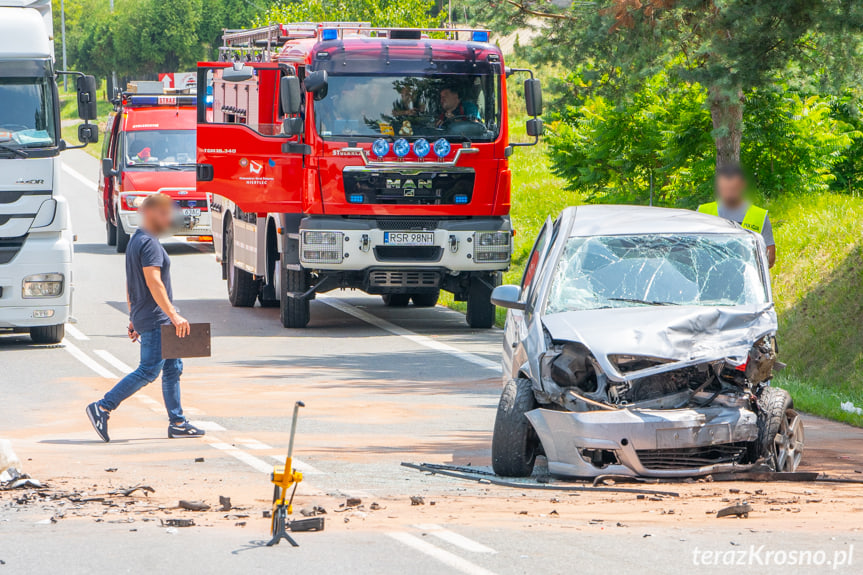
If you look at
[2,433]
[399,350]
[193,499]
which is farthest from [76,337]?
[193,499]

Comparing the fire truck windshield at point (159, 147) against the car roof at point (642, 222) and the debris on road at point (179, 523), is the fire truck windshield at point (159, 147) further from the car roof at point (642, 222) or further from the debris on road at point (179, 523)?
the debris on road at point (179, 523)

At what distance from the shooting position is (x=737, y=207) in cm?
1114

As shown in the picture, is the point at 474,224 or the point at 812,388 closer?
the point at 812,388

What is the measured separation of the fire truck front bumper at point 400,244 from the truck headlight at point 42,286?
9.34ft

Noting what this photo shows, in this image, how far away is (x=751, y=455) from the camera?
28.1ft

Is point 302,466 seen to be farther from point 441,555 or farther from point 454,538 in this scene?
point 441,555

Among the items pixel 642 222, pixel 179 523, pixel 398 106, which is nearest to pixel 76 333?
pixel 398 106

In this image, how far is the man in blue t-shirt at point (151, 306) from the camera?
35.6ft

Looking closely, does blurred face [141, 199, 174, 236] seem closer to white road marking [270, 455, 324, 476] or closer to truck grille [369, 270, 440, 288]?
white road marking [270, 455, 324, 476]

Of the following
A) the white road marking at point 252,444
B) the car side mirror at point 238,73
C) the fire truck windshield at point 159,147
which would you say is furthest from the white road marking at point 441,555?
the fire truck windshield at point 159,147

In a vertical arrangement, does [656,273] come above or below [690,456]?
above

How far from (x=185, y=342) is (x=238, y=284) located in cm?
987

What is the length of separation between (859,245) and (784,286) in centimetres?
99

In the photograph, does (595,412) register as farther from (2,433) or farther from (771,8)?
(771,8)
